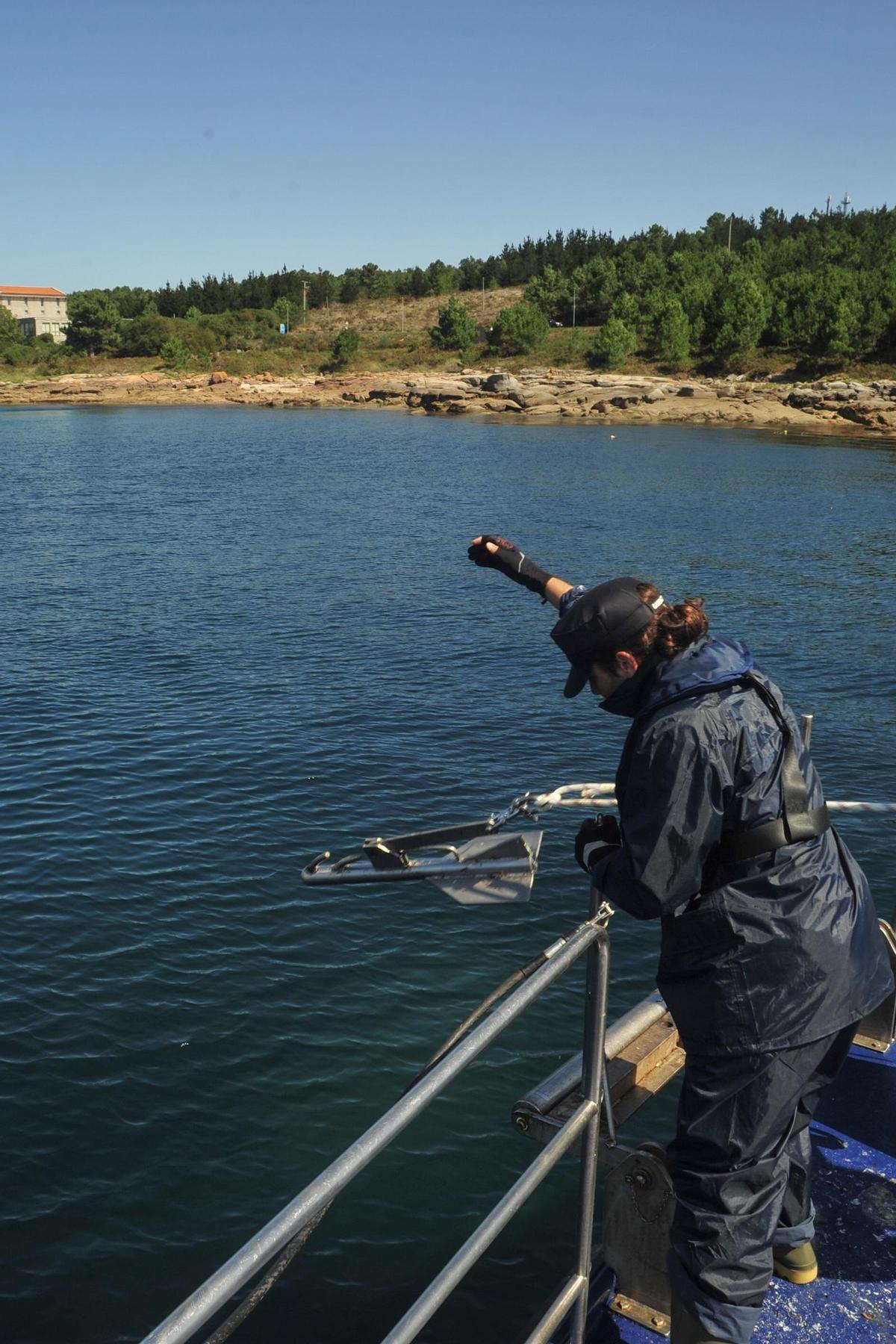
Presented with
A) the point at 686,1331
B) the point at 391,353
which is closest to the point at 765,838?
the point at 686,1331

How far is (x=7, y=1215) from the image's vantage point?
26.0 feet

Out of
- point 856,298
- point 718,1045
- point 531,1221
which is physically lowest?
point 531,1221

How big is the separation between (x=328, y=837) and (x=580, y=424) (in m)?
80.2

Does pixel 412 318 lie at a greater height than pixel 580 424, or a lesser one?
greater

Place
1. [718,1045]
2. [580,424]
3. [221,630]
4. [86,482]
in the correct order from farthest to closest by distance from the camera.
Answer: [580,424] → [86,482] → [221,630] → [718,1045]

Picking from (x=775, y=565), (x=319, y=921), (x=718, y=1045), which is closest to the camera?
(x=718, y=1045)

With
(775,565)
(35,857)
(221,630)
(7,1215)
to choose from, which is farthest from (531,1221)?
(775,565)

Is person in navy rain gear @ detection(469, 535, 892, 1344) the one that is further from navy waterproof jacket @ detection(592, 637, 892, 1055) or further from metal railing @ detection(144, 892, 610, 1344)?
metal railing @ detection(144, 892, 610, 1344)

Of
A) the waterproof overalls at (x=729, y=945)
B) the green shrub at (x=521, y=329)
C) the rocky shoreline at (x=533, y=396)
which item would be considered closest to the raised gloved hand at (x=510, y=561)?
the waterproof overalls at (x=729, y=945)

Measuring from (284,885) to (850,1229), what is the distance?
8.90 metres

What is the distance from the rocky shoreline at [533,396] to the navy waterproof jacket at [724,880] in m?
82.2

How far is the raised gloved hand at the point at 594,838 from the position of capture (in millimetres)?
3770

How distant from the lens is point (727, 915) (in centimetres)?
337

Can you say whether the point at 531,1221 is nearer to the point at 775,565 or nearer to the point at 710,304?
the point at 775,565
